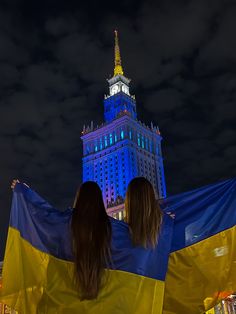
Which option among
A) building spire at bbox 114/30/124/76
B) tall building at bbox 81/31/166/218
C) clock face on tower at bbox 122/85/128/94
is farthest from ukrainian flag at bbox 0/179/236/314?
building spire at bbox 114/30/124/76

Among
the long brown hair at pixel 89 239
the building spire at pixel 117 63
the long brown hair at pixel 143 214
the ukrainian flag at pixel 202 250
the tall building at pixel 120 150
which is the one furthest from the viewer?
the building spire at pixel 117 63

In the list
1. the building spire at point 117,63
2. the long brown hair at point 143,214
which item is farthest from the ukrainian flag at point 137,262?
the building spire at point 117,63

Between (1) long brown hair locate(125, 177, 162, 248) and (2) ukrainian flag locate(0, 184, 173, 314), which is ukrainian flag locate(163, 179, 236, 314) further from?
(1) long brown hair locate(125, 177, 162, 248)

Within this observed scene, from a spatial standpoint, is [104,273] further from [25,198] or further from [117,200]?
[117,200]

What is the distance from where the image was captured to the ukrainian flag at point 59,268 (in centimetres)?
451

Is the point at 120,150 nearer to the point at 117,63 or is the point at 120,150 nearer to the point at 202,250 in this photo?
the point at 117,63

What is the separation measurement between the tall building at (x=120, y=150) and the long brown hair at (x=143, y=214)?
7428 cm

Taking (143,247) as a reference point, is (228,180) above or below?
above

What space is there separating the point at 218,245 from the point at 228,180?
1059 millimetres

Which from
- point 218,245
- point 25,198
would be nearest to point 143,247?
point 218,245

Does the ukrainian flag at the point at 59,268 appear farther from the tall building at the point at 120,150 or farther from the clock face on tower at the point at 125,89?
the clock face on tower at the point at 125,89

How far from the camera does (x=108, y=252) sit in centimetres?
471

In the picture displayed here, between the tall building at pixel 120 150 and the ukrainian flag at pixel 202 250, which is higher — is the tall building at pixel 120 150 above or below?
above

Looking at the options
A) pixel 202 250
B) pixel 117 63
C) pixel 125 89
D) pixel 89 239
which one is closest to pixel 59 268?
pixel 89 239
